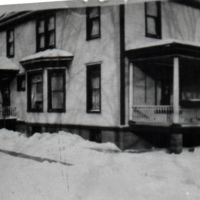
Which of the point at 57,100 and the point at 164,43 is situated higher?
the point at 164,43

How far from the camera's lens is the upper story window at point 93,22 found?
13.0 meters

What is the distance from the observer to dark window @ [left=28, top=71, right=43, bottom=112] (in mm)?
15336

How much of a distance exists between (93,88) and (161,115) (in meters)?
3.06

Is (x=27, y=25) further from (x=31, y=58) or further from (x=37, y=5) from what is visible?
(x=37, y=5)

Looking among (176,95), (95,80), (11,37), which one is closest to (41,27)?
(11,37)

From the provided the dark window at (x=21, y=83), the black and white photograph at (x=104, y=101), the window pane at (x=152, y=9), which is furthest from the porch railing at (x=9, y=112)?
the window pane at (x=152, y=9)

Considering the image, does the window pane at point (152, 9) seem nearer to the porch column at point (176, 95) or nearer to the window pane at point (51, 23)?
the porch column at point (176, 95)

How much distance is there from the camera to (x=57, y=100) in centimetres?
1466

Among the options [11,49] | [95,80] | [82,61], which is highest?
[11,49]

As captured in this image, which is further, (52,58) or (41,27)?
(41,27)

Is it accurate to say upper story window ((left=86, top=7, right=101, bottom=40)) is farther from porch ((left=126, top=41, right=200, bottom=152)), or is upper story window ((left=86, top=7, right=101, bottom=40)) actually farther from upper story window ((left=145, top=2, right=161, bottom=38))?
upper story window ((left=145, top=2, right=161, bottom=38))

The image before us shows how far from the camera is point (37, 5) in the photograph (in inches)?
219

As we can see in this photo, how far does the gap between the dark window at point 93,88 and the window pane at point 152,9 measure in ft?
9.47

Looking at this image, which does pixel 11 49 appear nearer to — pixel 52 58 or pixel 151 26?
pixel 52 58
